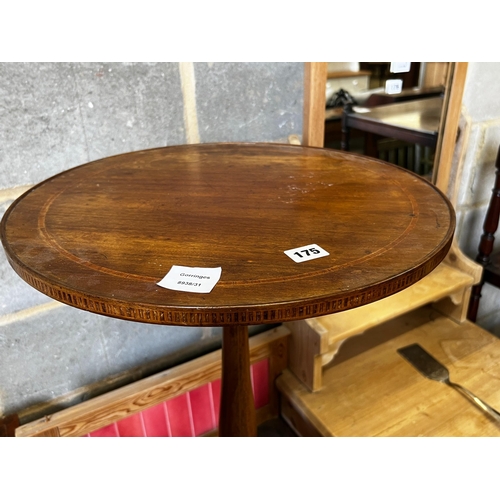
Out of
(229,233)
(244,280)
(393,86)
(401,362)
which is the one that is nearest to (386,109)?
(393,86)

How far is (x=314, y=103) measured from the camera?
1.45 meters

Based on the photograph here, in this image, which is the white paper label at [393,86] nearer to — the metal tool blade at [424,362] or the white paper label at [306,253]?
the metal tool blade at [424,362]

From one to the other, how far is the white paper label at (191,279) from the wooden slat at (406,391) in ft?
3.06

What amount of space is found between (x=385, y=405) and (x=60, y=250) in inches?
44.9

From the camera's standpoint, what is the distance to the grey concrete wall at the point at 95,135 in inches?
45.6

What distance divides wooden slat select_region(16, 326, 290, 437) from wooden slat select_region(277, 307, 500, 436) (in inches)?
6.5

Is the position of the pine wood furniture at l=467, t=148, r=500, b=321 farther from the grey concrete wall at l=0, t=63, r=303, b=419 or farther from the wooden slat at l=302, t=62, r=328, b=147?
the grey concrete wall at l=0, t=63, r=303, b=419

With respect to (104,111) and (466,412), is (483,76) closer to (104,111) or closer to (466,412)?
(466,412)

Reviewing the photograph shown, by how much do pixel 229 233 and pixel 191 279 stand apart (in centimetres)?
16

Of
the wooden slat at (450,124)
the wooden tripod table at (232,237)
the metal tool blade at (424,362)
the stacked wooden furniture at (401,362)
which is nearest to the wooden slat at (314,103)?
the stacked wooden furniture at (401,362)

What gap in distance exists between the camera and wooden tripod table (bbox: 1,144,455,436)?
2.01 ft

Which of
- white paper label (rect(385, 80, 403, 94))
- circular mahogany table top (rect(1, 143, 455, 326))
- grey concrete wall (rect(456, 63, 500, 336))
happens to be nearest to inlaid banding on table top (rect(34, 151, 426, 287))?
circular mahogany table top (rect(1, 143, 455, 326))

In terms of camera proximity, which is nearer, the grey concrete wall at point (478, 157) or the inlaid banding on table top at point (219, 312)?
the inlaid banding on table top at point (219, 312)

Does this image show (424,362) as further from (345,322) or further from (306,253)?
(306,253)
